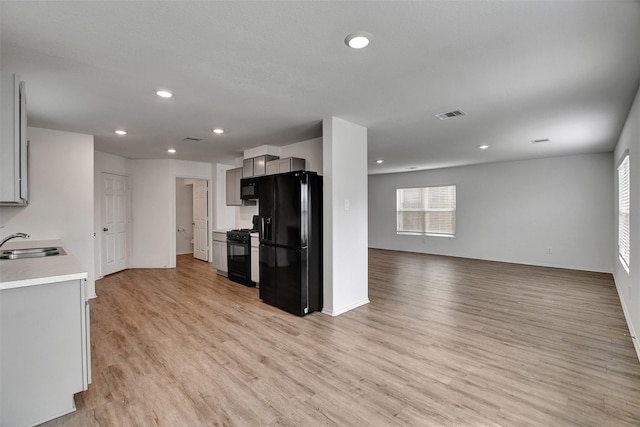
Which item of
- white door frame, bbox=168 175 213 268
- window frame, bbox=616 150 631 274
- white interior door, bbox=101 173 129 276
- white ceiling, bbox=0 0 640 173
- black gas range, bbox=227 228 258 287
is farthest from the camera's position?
white door frame, bbox=168 175 213 268

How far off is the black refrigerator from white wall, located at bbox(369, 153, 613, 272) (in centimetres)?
570

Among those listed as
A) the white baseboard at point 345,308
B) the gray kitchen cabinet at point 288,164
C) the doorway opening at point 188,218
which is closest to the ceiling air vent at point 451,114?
the gray kitchen cabinet at point 288,164

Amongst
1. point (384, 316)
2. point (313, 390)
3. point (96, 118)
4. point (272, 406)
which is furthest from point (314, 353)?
point (96, 118)

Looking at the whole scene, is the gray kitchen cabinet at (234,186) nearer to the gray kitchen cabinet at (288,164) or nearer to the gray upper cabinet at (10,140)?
the gray kitchen cabinet at (288,164)

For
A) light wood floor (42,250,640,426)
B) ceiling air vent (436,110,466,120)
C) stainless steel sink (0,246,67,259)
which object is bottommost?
light wood floor (42,250,640,426)

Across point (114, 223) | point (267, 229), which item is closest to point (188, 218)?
point (114, 223)

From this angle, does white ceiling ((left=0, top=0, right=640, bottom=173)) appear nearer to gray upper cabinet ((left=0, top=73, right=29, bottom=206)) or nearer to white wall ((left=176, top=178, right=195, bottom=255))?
gray upper cabinet ((left=0, top=73, right=29, bottom=206))

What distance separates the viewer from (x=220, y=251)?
5988 millimetres

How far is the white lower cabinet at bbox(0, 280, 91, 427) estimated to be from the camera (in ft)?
5.95

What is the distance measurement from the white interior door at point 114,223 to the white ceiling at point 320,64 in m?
2.01

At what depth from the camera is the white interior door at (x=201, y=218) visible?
25.1 ft

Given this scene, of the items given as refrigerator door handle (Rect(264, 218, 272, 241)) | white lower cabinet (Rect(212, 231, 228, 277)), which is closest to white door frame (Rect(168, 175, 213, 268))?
white lower cabinet (Rect(212, 231, 228, 277))

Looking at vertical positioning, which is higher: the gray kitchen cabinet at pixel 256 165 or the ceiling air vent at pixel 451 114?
the ceiling air vent at pixel 451 114

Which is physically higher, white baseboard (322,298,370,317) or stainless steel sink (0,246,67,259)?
stainless steel sink (0,246,67,259)
